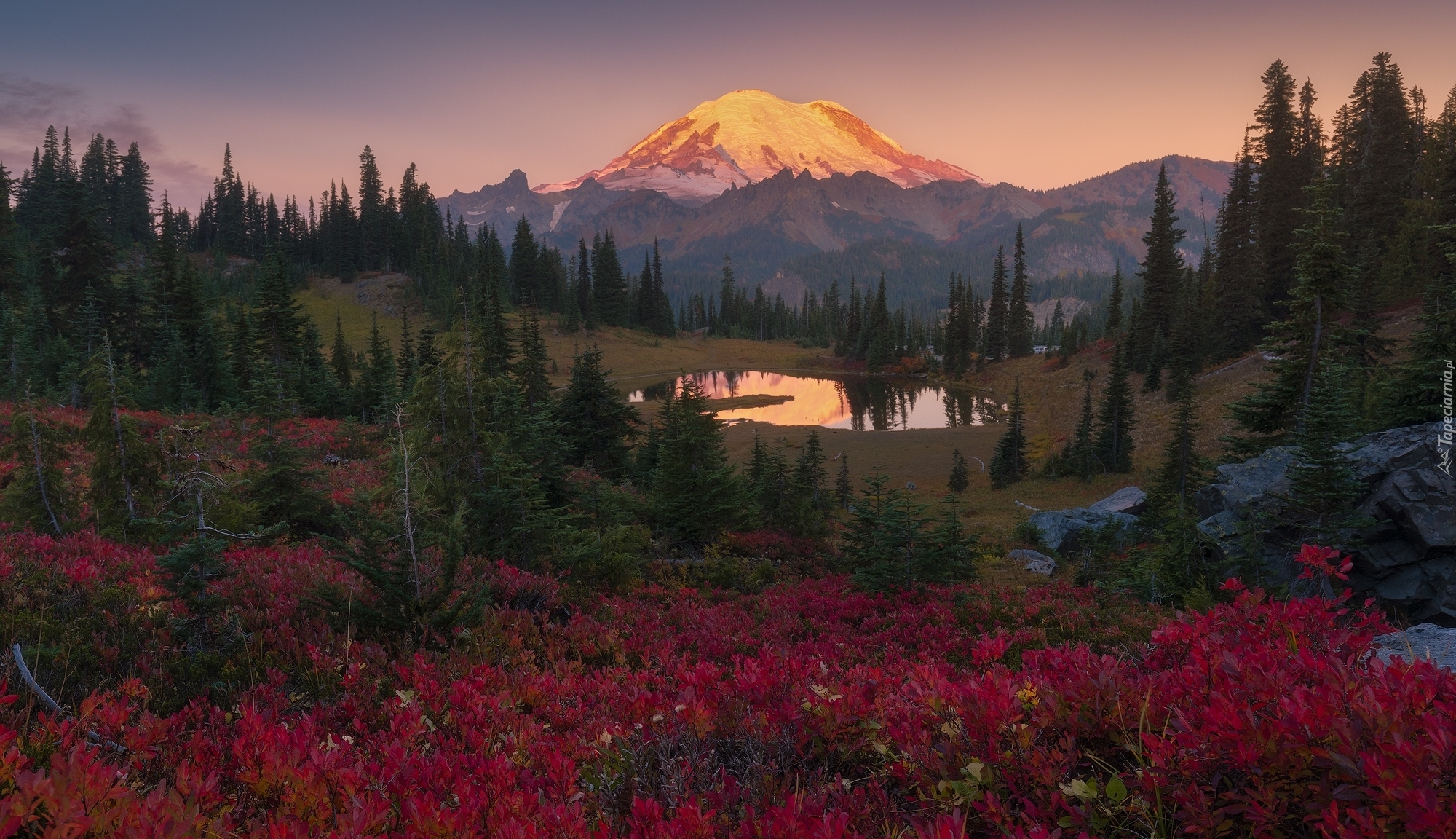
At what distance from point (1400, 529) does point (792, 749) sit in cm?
1619

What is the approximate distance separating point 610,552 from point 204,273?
136334 millimetres

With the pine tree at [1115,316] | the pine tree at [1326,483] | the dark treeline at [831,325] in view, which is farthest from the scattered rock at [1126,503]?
the dark treeline at [831,325]

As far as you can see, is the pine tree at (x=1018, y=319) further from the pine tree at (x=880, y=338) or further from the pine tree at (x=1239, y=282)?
the pine tree at (x=1239, y=282)

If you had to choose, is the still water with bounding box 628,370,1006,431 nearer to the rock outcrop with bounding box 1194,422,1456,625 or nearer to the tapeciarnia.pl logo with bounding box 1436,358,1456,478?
the rock outcrop with bounding box 1194,422,1456,625

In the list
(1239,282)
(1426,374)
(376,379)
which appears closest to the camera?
(1426,374)

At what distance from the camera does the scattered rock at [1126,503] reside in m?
28.9

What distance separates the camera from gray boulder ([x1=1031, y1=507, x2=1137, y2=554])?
2550cm

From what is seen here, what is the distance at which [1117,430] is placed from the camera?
41875mm

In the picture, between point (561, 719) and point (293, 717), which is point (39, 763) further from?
point (561, 719)

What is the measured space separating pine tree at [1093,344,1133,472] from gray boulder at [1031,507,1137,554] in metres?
15.6

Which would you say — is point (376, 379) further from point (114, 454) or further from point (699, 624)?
point (699, 624)

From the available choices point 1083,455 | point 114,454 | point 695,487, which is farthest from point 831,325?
point 114,454

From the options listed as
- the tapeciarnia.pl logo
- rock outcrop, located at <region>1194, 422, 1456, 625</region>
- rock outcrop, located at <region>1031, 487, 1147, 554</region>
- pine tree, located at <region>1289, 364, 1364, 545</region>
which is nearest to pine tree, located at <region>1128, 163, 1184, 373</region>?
rock outcrop, located at <region>1031, 487, 1147, 554</region>

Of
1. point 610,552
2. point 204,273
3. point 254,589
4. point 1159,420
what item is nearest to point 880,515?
point 610,552
